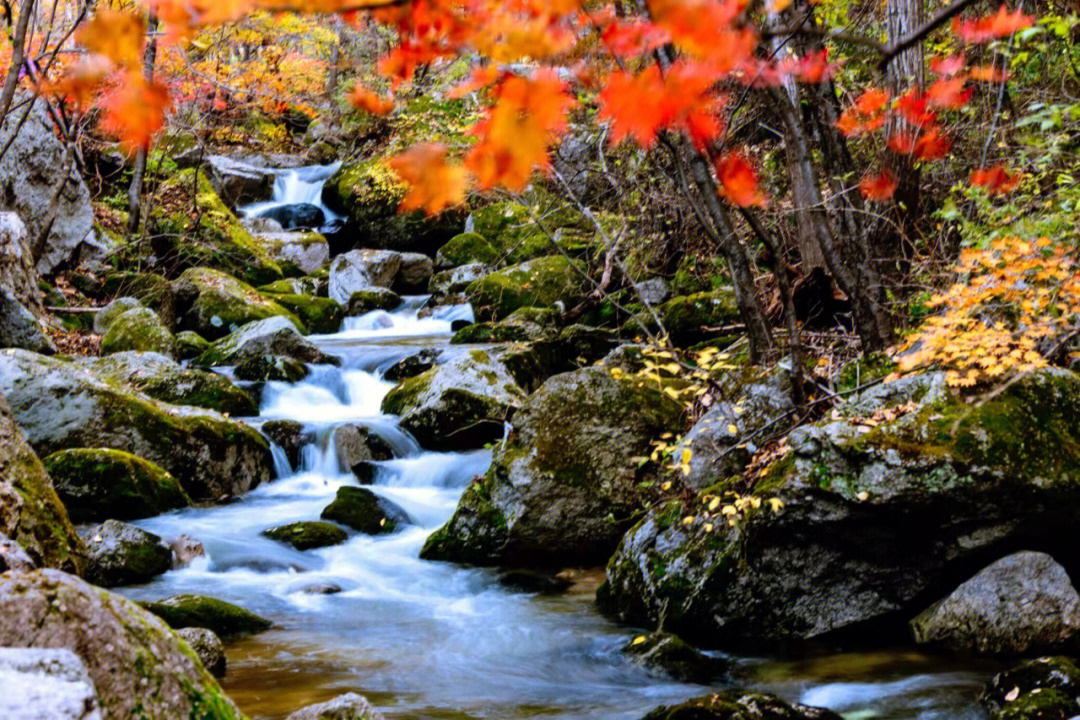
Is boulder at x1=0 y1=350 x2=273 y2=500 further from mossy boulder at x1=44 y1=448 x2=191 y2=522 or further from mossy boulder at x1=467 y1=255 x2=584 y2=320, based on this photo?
mossy boulder at x1=467 y1=255 x2=584 y2=320

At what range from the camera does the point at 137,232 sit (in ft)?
54.9

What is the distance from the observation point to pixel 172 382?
1008 cm

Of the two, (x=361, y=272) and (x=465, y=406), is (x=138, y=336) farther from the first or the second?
(x=465, y=406)

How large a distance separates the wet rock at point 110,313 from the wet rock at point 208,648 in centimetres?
945

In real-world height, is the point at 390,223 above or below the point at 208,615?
above

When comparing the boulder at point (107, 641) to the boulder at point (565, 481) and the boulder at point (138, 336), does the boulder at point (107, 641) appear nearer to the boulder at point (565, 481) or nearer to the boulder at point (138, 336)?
the boulder at point (565, 481)

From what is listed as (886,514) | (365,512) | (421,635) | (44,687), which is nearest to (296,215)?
(365,512)

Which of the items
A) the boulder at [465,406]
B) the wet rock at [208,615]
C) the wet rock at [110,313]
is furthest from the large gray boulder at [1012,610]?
the wet rock at [110,313]

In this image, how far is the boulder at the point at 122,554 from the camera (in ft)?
20.6

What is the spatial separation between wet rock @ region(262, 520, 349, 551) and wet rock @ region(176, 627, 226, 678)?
2695mm

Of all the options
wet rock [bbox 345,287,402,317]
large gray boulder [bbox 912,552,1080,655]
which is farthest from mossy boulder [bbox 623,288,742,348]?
wet rock [bbox 345,287,402,317]

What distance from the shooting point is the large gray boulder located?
454 centimetres

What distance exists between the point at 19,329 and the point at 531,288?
23.6ft

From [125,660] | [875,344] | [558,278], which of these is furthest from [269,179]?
[125,660]
